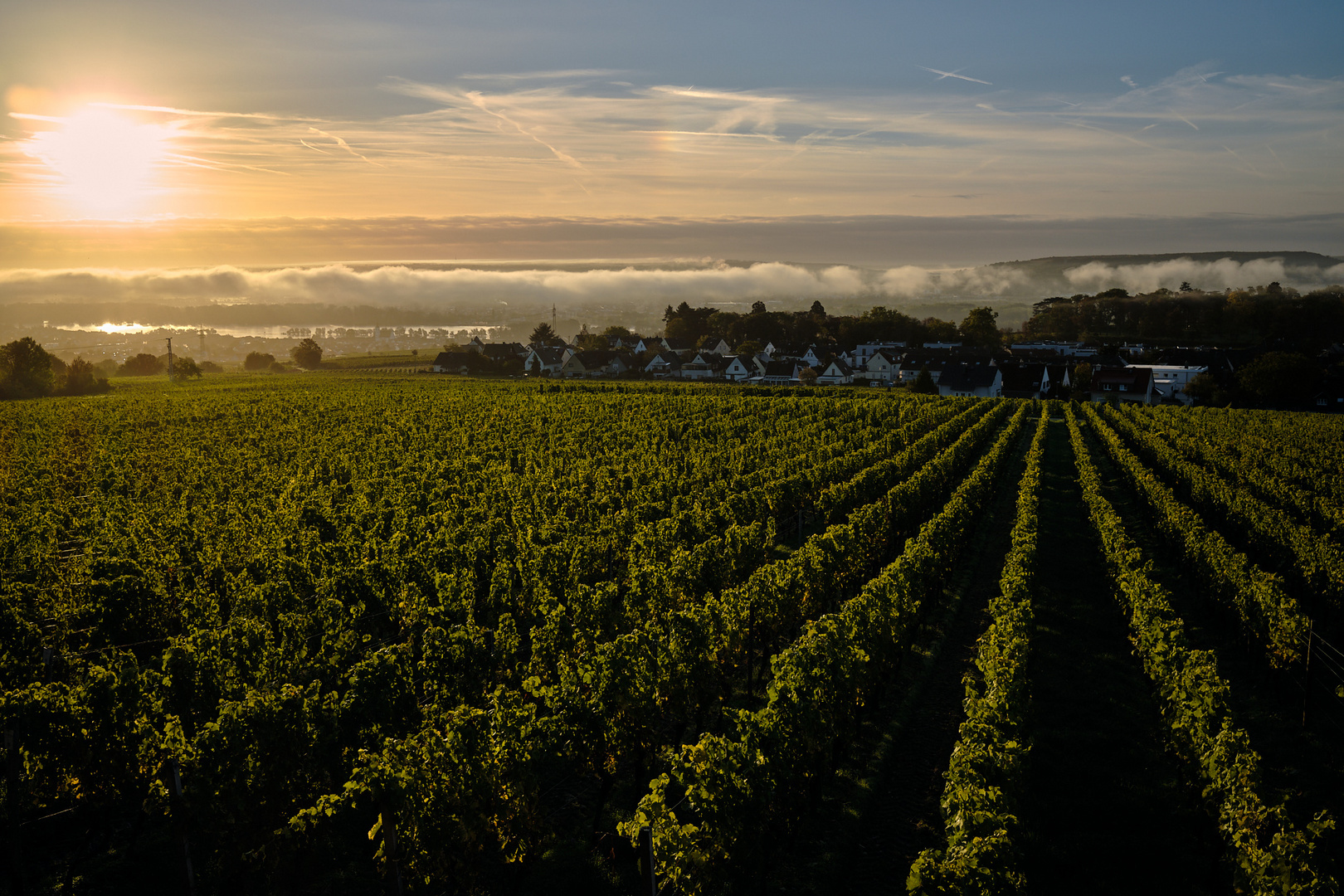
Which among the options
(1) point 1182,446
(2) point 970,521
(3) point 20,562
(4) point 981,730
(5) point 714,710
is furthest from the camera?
(1) point 1182,446

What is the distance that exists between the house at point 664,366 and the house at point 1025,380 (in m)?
47.4

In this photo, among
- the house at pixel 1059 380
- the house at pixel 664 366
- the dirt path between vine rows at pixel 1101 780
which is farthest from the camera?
the house at pixel 664 366

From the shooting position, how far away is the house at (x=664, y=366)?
117500 millimetres

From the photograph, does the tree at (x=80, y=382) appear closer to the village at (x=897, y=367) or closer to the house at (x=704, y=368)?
the village at (x=897, y=367)

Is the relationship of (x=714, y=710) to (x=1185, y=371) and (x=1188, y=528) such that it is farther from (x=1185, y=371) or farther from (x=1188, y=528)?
(x=1185, y=371)

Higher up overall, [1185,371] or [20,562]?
[1185,371]

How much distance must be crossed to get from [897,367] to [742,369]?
78.1ft

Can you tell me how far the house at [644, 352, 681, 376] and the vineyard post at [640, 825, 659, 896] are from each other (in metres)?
108

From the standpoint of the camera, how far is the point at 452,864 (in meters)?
8.38

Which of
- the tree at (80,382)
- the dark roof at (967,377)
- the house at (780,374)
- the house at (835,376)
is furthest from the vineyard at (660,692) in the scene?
the house at (780,374)

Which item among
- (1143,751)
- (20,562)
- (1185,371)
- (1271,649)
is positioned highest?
(1185,371)

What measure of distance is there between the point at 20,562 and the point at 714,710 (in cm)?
1695

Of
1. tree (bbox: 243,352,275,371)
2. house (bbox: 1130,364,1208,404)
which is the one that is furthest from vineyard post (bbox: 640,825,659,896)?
tree (bbox: 243,352,275,371)

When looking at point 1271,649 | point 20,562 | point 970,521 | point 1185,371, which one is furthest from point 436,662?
point 1185,371
